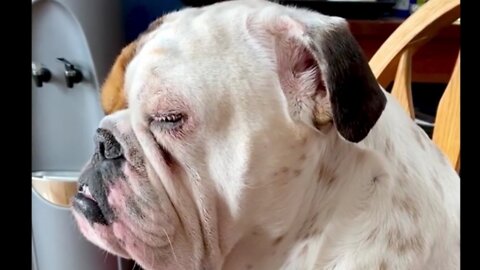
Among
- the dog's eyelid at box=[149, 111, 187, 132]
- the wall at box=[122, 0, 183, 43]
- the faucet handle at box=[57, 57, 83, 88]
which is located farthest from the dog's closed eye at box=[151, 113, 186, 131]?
the wall at box=[122, 0, 183, 43]

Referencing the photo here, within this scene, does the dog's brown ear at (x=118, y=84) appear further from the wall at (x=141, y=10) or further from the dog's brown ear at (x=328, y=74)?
the wall at (x=141, y=10)

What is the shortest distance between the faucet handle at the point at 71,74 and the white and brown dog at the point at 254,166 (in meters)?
0.74

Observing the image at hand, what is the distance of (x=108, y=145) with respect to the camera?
667mm

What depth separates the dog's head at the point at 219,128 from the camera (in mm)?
611

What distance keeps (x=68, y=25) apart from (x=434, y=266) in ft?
3.11

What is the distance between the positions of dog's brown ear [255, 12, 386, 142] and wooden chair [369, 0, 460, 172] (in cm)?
33

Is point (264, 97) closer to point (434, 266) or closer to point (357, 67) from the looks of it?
point (357, 67)

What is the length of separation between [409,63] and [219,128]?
0.42 m

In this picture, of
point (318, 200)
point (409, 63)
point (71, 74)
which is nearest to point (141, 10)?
point (71, 74)

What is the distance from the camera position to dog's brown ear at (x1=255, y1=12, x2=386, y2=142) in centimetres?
58

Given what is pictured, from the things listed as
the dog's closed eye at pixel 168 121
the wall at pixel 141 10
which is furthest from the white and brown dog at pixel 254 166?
the wall at pixel 141 10

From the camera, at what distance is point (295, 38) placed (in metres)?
0.62

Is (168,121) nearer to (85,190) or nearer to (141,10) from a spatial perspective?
(85,190)
